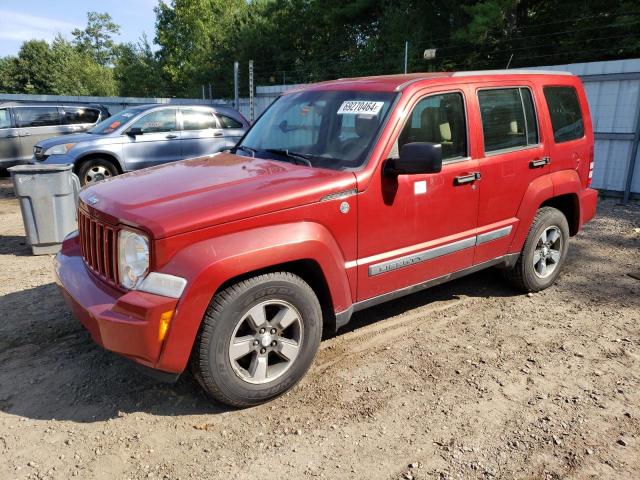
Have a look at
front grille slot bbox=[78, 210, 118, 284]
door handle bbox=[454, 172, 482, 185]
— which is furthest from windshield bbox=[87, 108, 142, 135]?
door handle bbox=[454, 172, 482, 185]

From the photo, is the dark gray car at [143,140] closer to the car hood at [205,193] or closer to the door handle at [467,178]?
the car hood at [205,193]

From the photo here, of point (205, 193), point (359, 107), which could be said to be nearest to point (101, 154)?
point (359, 107)

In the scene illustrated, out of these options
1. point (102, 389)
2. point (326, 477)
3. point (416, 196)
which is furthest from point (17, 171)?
point (326, 477)

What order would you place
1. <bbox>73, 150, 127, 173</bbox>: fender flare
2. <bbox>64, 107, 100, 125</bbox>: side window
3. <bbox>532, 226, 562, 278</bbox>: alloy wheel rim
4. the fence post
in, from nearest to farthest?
<bbox>532, 226, 562, 278</bbox>: alloy wheel rim
the fence post
<bbox>73, 150, 127, 173</bbox>: fender flare
<bbox>64, 107, 100, 125</bbox>: side window

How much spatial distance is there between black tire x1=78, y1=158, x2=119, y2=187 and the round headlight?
6453 millimetres

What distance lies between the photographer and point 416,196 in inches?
142

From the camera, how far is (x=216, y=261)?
107 inches

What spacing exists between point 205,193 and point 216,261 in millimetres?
506

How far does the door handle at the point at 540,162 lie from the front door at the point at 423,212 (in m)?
0.75

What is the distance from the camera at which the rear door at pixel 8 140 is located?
40.6 feet

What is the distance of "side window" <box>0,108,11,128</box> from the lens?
12.4 meters

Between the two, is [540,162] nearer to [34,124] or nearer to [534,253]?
[534,253]

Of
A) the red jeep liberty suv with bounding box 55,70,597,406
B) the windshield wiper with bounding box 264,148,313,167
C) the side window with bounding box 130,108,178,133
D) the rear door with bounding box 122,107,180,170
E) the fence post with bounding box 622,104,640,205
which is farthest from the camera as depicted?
the side window with bounding box 130,108,178,133

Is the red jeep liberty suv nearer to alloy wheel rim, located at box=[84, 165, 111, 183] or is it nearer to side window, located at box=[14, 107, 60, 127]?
alloy wheel rim, located at box=[84, 165, 111, 183]
